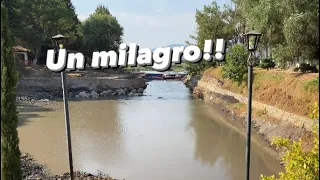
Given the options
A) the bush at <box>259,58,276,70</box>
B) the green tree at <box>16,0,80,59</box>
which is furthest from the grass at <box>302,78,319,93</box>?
the green tree at <box>16,0,80,59</box>

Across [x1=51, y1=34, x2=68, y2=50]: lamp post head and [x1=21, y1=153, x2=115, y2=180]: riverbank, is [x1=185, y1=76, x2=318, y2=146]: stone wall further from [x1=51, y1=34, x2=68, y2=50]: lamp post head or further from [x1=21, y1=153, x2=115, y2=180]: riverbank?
[x1=51, y1=34, x2=68, y2=50]: lamp post head

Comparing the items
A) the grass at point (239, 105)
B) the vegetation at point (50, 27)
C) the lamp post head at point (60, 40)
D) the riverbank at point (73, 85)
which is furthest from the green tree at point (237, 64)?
the lamp post head at point (60, 40)

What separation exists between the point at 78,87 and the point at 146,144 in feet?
84.2

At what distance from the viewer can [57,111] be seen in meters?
28.9

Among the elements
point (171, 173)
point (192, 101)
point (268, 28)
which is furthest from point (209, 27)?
point (171, 173)

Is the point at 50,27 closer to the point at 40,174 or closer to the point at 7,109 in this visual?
the point at 40,174

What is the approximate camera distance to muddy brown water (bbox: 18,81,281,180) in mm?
13438

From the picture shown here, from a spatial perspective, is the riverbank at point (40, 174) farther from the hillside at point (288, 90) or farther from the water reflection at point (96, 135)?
the hillside at point (288, 90)

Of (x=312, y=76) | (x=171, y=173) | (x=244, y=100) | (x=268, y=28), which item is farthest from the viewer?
(x=244, y=100)

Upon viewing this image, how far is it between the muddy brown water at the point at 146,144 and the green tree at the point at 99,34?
92.6 ft

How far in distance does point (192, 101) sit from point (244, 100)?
35.5ft

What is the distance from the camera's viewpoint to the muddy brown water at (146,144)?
44.1 feet

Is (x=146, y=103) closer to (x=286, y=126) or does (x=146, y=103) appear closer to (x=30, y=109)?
(x=30, y=109)

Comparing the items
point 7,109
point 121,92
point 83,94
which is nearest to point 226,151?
point 7,109
